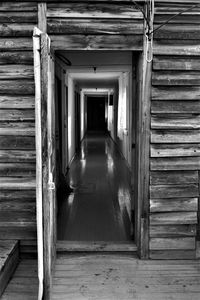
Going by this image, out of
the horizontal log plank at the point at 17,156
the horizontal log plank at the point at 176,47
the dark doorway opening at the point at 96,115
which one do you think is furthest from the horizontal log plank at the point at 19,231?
the dark doorway opening at the point at 96,115

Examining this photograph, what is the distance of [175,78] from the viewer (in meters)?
3.00

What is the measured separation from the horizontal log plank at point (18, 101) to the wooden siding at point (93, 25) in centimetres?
58

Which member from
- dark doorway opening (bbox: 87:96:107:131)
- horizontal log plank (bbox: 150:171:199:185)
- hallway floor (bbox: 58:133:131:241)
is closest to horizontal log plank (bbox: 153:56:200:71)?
horizontal log plank (bbox: 150:171:199:185)

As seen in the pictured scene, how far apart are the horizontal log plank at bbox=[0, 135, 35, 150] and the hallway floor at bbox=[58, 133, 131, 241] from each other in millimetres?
1244

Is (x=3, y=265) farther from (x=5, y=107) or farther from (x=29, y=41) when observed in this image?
(x=29, y=41)

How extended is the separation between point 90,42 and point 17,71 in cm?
76

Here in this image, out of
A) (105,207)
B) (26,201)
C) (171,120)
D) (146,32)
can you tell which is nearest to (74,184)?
(105,207)

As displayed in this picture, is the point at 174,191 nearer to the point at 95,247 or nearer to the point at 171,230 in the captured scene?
the point at 171,230

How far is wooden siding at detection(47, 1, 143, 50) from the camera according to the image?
9.44 feet

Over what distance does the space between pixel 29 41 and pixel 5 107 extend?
0.68 meters

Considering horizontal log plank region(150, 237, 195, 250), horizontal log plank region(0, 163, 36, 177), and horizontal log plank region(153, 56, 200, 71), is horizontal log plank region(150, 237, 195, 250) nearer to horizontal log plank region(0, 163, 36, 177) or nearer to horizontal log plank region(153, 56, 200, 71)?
horizontal log plank region(0, 163, 36, 177)

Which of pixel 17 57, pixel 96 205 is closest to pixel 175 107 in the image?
pixel 17 57

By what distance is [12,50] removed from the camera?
9.57 ft

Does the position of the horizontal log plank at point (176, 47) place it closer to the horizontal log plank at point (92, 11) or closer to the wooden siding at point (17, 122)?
the horizontal log plank at point (92, 11)
